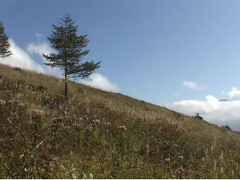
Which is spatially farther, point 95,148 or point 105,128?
point 105,128


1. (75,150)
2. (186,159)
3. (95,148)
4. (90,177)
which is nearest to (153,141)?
(186,159)

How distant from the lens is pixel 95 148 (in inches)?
225

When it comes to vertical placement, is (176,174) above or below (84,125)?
below

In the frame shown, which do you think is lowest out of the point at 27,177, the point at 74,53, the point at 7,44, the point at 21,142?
the point at 27,177

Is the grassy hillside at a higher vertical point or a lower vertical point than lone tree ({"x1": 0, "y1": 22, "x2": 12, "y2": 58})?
lower

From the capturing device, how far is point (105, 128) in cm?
711

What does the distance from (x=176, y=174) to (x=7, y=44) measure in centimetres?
4036

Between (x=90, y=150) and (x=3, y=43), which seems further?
(x=3, y=43)

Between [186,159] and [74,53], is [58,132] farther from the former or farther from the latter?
[74,53]

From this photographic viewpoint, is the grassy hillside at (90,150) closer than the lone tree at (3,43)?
Yes

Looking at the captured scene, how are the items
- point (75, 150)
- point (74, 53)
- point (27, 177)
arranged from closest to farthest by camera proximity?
1. point (27, 177)
2. point (75, 150)
3. point (74, 53)

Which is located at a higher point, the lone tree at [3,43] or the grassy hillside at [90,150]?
the lone tree at [3,43]

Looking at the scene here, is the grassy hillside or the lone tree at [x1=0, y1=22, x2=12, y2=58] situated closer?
the grassy hillside

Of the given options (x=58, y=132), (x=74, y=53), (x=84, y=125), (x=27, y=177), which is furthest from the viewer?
(x=74, y=53)
